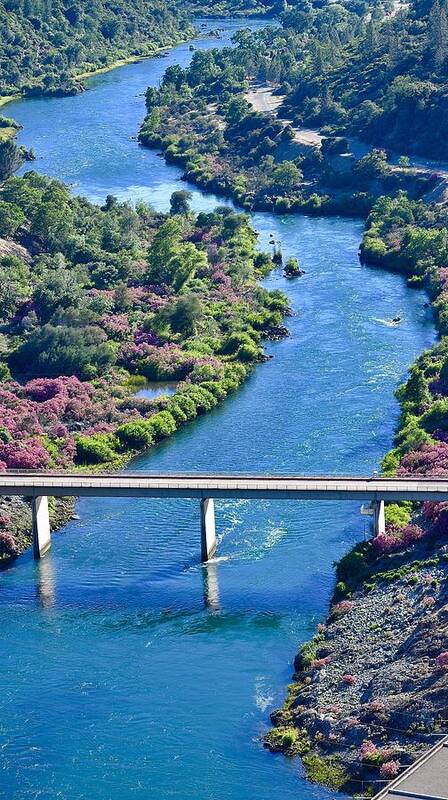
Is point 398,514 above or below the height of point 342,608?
above

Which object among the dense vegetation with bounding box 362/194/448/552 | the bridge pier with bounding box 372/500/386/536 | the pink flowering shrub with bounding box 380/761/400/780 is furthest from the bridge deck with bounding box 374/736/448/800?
the bridge pier with bounding box 372/500/386/536

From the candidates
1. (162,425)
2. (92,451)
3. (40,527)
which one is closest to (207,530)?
(40,527)

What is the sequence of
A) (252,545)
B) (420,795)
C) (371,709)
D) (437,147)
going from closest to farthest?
(420,795), (371,709), (252,545), (437,147)

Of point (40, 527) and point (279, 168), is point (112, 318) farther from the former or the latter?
point (279, 168)

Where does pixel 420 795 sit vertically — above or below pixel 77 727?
above

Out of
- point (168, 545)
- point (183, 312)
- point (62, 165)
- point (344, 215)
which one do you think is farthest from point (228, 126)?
point (168, 545)

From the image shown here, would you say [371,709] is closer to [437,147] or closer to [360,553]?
[360,553]
